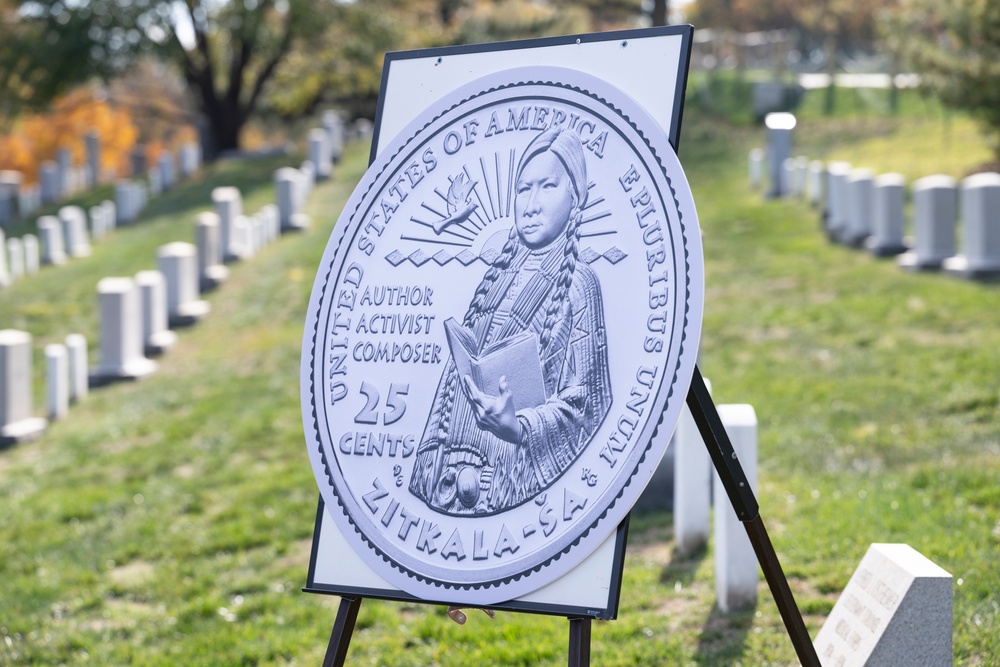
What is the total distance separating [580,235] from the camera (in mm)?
2922

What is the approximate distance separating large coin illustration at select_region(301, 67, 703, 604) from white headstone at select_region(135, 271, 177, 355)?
875 cm

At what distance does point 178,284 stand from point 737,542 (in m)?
9.58

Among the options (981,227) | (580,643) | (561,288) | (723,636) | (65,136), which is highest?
(561,288)

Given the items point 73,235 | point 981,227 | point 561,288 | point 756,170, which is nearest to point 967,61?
point 756,170

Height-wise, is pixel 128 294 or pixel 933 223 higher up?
pixel 933 223

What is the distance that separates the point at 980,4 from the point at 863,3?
94.4 feet

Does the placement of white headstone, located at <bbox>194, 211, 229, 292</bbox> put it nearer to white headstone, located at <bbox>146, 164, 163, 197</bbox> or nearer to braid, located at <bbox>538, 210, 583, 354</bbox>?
white headstone, located at <bbox>146, 164, 163, 197</bbox>

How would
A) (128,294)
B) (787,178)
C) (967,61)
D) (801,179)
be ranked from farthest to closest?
(787,178), (801,179), (967,61), (128,294)

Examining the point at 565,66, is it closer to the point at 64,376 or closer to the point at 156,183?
the point at 64,376

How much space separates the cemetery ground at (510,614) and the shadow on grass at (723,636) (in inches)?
0.5

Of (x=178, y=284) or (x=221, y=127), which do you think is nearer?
(x=178, y=284)

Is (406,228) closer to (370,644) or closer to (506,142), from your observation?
(506,142)

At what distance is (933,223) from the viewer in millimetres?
10734

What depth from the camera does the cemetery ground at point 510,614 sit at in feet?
14.7
